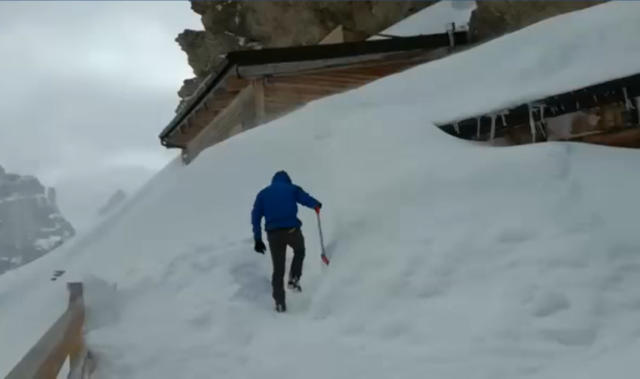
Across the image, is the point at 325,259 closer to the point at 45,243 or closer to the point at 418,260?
the point at 418,260

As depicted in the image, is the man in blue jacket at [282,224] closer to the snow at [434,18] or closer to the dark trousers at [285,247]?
the dark trousers at [285,247]

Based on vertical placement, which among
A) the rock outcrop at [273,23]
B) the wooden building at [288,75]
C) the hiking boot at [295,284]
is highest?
the rock outcrop at [273,23]

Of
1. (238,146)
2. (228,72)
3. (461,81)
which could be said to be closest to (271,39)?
(228,72)

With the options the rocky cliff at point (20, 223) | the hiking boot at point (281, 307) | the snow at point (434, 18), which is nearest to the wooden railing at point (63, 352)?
the hiking boot at point (281, 307)

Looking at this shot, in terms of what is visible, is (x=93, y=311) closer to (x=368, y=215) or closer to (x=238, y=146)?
(x=368, y=215)

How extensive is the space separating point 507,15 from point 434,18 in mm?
6882

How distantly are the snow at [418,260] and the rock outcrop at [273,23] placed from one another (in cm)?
1832

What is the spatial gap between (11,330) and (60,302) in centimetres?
84

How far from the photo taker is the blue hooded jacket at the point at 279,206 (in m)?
7.75

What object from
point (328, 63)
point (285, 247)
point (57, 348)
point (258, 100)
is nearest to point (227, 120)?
point (258, 100)

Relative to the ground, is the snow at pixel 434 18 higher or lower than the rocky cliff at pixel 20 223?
higher

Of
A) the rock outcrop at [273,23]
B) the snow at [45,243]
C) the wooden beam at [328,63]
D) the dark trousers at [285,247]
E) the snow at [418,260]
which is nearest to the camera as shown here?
the snow at [418,260]

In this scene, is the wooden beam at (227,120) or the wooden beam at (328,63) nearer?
the wooden beam at (328,63)

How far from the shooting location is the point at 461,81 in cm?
1089
